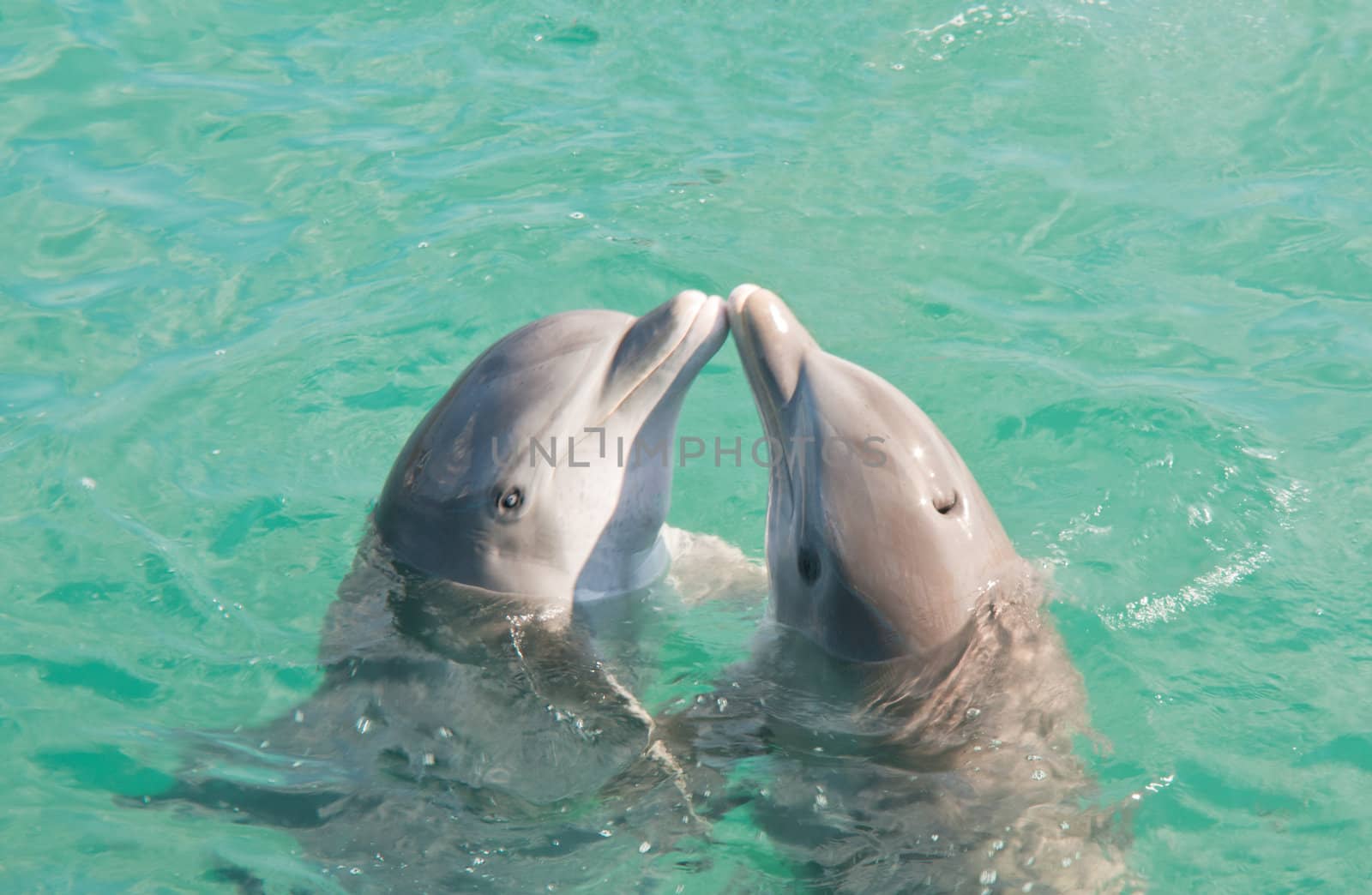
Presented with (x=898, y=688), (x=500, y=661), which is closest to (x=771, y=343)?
(x=898, y=688)

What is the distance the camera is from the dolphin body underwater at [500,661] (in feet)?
17.4

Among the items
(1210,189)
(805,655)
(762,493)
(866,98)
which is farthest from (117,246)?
(1210,189)

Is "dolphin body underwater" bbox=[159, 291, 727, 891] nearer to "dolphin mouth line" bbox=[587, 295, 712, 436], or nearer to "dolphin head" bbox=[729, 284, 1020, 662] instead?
"dolphin mouth line" bbox=[587, 295, 712, 436]

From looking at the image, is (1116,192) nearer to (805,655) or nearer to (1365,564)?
(1365,564)

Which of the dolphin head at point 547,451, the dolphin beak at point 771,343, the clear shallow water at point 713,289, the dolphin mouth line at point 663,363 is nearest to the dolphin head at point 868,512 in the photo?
the dolphin beak at point 771,343

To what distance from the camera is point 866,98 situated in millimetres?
11555

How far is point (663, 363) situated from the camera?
5.60 m

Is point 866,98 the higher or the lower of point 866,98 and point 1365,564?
the higher

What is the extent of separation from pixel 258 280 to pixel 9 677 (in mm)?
4053

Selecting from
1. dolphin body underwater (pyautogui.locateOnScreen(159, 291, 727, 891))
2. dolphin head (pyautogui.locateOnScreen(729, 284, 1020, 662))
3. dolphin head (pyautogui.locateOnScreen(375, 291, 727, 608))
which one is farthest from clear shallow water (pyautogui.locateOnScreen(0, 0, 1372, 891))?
dolphin head (pyautogui.locateOnScreen(729, 284, 1020, 662))

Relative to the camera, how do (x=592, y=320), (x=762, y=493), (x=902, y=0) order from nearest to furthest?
(x=592, y=320), (x=762, y=493), (x=902, y=0)

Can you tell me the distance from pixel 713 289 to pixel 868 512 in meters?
4.53

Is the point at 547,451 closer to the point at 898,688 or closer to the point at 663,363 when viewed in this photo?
the point at 663,363

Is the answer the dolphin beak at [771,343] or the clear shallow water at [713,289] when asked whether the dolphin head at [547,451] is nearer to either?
the dolphin beak at [771,343]
